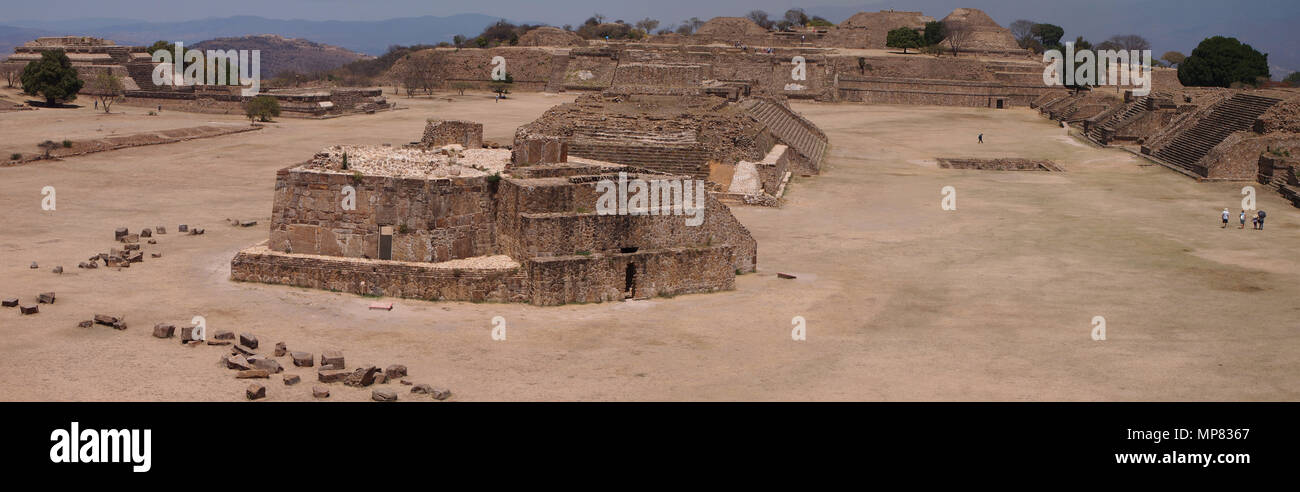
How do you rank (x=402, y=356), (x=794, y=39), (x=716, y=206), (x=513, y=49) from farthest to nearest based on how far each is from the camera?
(x=794, y=39)
(x=513, y=49)
(x=716, y=206)
(x=402, y=356)

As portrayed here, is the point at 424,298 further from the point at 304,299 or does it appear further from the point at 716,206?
the point at 716,206

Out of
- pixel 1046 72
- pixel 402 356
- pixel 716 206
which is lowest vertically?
pixel 402 356

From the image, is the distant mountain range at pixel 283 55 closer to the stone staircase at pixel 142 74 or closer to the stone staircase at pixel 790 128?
the stone staircase at pixel 142 74

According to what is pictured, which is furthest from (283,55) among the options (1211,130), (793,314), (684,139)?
(793,314)

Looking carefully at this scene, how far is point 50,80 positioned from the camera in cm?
5050

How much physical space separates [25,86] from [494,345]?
43.2 metres

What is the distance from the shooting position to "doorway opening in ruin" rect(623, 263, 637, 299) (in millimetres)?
18906

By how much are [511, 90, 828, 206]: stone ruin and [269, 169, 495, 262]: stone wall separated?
388 inches

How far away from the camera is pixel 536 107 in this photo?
58.2 m

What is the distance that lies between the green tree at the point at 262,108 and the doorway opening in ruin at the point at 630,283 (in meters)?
33.7

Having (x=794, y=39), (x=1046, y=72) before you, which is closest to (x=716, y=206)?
(x=1046, y=72)

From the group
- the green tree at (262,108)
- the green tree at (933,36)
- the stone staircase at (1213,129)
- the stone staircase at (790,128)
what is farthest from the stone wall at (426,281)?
the green tree at (933,36)

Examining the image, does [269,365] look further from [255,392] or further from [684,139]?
[684,139]

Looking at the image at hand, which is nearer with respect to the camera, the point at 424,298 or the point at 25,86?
the point at 424,298
